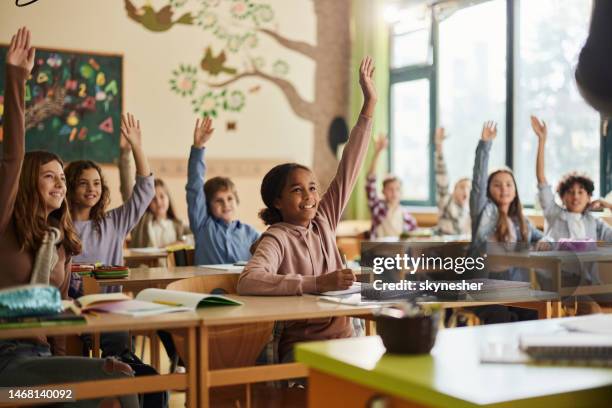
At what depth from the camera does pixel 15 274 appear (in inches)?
106

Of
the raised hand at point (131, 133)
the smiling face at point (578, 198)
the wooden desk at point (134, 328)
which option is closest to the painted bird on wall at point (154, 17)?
the raised hand at point (131, 133)

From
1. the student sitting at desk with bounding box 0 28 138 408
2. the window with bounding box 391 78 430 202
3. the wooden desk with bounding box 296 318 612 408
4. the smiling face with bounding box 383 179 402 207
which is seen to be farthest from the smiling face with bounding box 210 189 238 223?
the window with bounding box 391 78 430 202

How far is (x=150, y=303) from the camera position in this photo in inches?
92.6

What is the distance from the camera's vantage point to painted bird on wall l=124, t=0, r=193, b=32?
7535 millimetres

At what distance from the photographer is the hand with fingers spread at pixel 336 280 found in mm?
2640

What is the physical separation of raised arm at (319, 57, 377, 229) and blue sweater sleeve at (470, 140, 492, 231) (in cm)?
161

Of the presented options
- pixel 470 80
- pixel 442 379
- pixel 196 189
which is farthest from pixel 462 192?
pixel 442 379

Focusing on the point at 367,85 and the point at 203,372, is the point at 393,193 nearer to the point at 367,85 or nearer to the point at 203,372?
the point at 367,85

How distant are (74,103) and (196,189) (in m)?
3.24

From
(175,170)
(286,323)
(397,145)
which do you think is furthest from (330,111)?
(286,323)

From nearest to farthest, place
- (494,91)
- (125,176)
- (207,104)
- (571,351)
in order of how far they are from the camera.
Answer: (571,351), (125,176), (494,91), (207,104)

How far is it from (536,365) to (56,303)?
128cm

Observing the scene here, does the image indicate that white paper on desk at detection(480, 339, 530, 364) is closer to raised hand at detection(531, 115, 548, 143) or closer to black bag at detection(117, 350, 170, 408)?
black bag at detection(117, 350, 170, 408)

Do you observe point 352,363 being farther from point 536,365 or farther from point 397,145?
point 397,145
